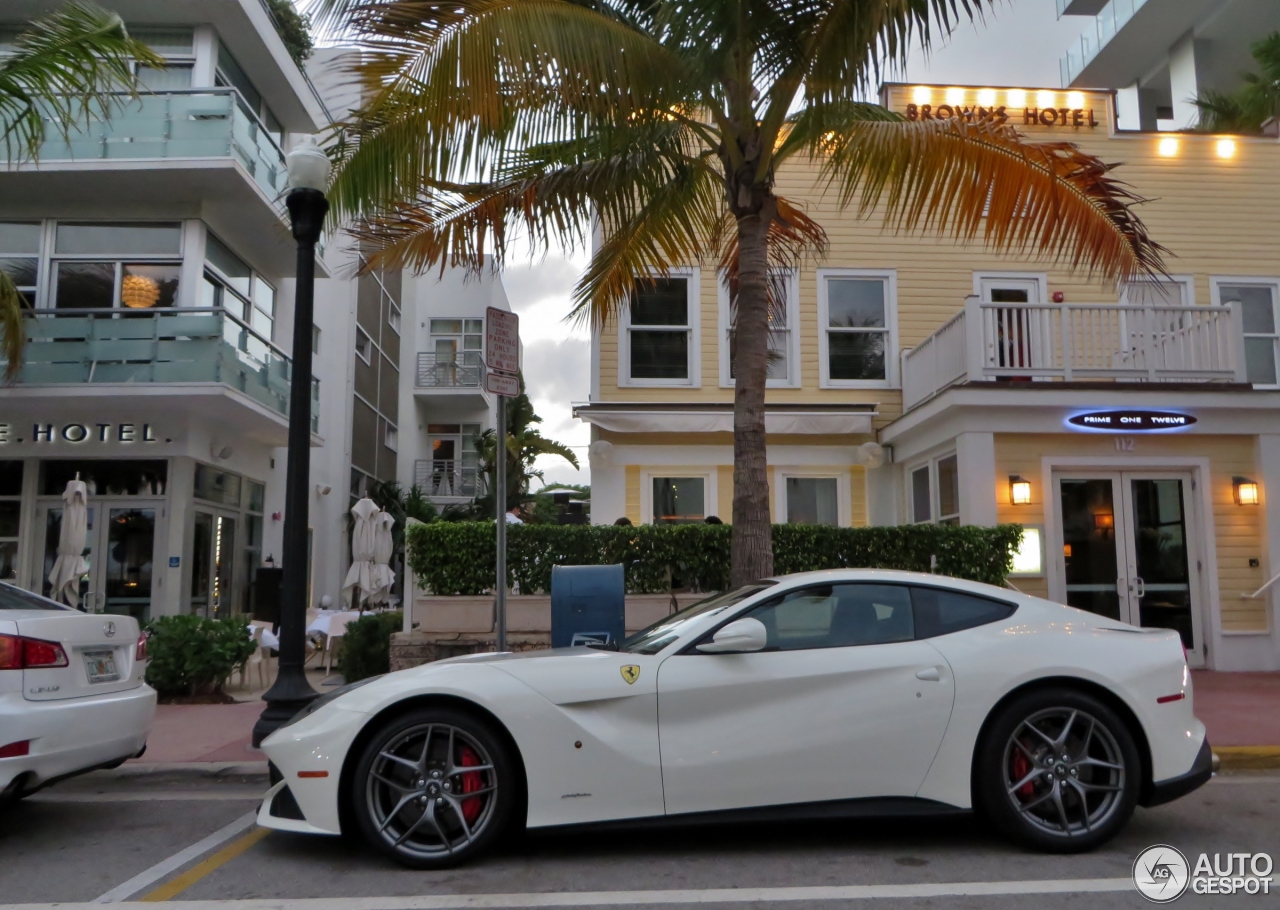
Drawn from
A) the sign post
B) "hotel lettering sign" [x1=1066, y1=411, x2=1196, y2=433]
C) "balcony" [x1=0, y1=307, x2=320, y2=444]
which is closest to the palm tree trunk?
the sign post

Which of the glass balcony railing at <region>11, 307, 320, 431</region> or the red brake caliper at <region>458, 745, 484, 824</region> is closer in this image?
the red brake caliper at <region>458, 745, 484, 824</region>

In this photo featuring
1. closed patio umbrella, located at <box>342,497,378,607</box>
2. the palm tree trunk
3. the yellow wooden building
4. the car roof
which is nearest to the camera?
the car roof

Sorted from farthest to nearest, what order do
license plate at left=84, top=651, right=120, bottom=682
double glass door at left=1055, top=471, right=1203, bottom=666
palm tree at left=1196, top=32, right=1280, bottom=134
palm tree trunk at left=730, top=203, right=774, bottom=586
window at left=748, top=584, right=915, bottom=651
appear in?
palm tree at left=1196, top=32, right=1280, bottom=134 → double glass door at left=1055, top=471, right=1203, bottom=666 → palm tree trunk at left=730, top=203, right=774, bottom=586 → license plate at left=84, top=651, right=120, bottom=682 → window at left=748, top=584, right=915, bottom=651

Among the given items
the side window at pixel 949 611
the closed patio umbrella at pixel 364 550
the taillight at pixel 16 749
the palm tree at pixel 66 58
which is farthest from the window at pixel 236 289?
the side window at pixel 949 611

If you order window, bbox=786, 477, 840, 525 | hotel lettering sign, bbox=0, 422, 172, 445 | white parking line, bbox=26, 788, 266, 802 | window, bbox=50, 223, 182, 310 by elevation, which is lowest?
white parking line, bbox=26, 788, 266, 802

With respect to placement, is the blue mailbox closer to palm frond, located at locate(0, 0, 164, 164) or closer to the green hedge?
the green hedge

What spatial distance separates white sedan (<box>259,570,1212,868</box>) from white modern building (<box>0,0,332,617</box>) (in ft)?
38.1

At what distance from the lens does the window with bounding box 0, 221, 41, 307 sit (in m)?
15.7

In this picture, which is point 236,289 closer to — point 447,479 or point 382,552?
point 382,552

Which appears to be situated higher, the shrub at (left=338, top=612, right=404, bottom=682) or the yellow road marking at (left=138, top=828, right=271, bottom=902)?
the shrub at (left=338, top=612, right=404, bottom=682)

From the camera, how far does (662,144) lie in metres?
8.66

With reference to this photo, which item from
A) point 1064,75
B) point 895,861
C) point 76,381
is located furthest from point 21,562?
point 1064,75

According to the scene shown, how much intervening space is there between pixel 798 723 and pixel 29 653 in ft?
12.3

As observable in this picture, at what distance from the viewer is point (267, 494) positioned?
20016 millimetres
